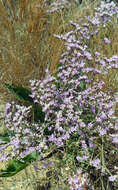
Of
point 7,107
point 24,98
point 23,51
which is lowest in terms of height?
point 7,107

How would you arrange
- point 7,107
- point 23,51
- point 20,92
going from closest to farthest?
point 7,107, point 20,92, point 23,51

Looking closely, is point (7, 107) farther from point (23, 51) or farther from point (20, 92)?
point (23, 51)

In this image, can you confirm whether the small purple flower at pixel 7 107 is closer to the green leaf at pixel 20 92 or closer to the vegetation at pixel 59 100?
the vegetation at pixel 59 100

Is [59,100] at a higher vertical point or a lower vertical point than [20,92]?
lower

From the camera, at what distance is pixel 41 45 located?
2.10 m

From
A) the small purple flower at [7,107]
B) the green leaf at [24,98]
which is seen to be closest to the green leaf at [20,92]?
the green leaf at [24,98]

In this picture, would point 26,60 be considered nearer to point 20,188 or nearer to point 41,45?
point 41,45

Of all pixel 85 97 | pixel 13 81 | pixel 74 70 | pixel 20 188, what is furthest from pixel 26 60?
pixel 20 188

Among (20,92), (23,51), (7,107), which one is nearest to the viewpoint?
(7,107)

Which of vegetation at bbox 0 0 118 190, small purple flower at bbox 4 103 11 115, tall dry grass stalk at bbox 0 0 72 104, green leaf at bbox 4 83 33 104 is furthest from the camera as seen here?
tall dry grass stalk at bbox 0 0 72 104

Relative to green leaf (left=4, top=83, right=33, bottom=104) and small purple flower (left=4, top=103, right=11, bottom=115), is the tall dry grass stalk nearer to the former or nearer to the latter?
green leaf (left=4, top=83, right=33, bottom=104)

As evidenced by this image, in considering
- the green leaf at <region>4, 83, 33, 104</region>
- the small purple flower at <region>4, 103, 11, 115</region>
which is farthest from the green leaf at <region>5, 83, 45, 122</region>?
the small purple flower at <region>4, 103, 11, 115</region>

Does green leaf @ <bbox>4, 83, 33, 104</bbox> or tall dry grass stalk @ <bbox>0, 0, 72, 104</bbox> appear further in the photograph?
tall dry grass stalk @ <bbox>0, 0, 72, 104</bbox>

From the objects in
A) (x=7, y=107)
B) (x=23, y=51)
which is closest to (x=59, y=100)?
(x=7, y=107)
